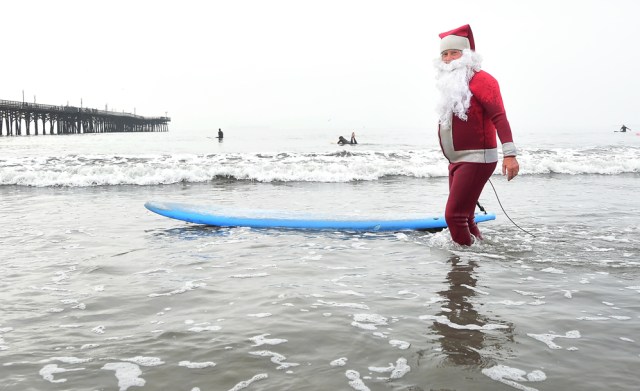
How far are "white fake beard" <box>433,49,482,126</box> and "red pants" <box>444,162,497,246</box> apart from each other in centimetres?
49

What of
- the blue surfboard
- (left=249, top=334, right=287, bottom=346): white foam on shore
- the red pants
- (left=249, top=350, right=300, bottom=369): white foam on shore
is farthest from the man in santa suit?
(left=249, top=350, right=300, bottom=369): white foam on shore

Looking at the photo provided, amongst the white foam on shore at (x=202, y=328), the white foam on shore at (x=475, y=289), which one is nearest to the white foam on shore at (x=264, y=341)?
the white foam on shore at (x=202, y=328)

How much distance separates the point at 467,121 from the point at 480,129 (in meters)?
0.15

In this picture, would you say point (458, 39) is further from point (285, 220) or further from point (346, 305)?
point (285, 220)

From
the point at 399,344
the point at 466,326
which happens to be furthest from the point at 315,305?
the point at 466,326

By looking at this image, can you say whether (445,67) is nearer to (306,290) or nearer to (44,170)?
(306,290)

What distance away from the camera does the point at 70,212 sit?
8.33 m

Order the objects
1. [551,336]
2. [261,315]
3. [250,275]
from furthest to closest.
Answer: [250,275], [261,315], [551,336]

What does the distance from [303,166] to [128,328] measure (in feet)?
40.0

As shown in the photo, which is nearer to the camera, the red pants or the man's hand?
the man's hand

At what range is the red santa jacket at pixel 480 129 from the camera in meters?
4.82

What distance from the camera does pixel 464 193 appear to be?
509 centimetres

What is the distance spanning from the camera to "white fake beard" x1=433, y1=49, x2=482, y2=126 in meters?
4.88

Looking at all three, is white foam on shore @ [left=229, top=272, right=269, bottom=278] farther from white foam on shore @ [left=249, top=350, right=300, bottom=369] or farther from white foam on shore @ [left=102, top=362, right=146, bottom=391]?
white foam on shore @ [left=102, top=362, right=146, bottom=391]
